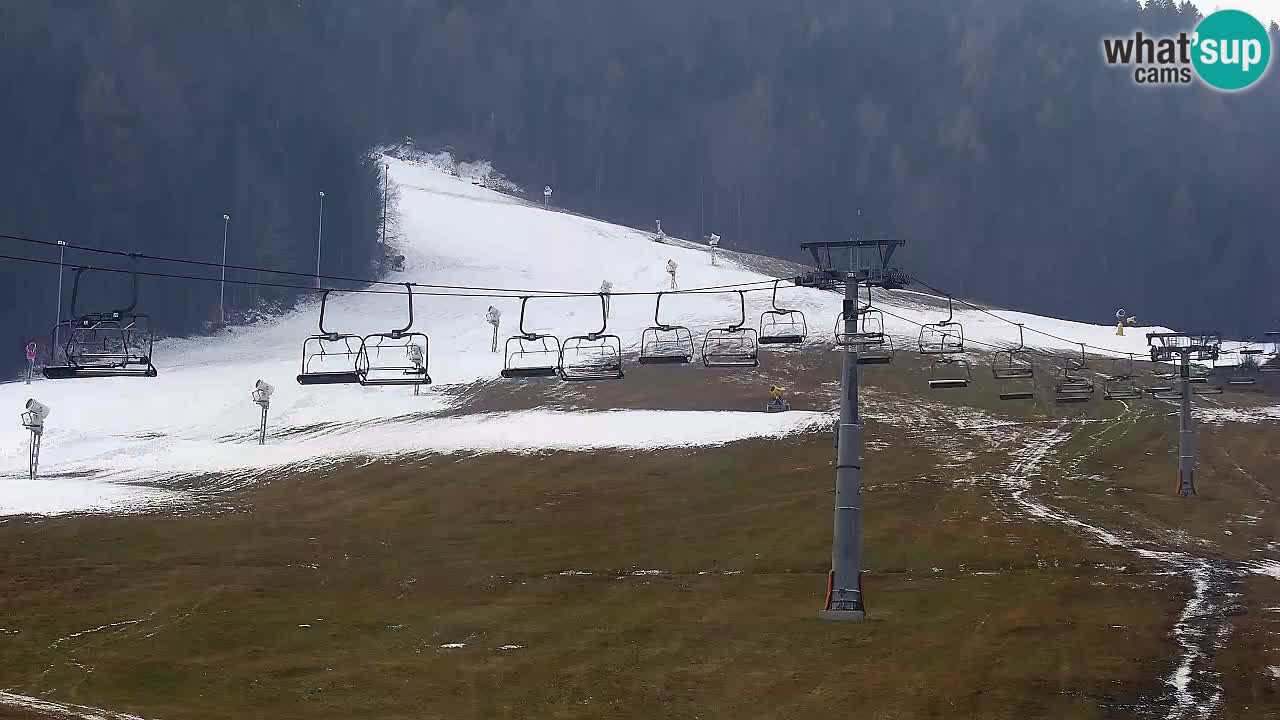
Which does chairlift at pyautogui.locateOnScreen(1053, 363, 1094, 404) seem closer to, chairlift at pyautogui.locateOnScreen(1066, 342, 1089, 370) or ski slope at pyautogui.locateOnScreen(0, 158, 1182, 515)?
chairlift at pyautogui.locateOnScreen(1066, 342, 1089, 370)

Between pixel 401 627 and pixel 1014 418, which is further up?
pixel 1014 418

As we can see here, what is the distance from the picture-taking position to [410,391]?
86000 millimetres

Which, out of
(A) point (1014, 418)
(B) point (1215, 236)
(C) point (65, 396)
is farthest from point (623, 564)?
(B) point (1215, 236)

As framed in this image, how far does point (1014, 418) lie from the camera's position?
77.6 meters

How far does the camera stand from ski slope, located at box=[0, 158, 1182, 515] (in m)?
71.5

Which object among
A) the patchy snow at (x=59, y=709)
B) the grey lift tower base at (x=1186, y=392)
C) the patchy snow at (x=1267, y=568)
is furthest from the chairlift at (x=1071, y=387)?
the patchy snow at (x=59, y=709)

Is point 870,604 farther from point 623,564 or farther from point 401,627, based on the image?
point 401,627

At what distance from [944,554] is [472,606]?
17.6m

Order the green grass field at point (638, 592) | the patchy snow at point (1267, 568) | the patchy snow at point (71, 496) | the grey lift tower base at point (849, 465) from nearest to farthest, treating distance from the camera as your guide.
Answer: the green grass field at point (638, 592) → the grey lift tower base at point (849, 465) → the patchy snow at point (1267, 568) → the patchy snow at point (71, 496)

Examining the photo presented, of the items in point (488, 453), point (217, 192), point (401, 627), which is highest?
point (217, 192)

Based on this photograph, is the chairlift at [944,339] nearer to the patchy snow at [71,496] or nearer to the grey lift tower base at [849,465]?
the grey lift tower base at [849,465]

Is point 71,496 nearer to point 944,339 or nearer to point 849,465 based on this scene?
point 944,339

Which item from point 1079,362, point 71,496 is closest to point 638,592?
point 71,496

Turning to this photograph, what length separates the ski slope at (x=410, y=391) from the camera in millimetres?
71500
